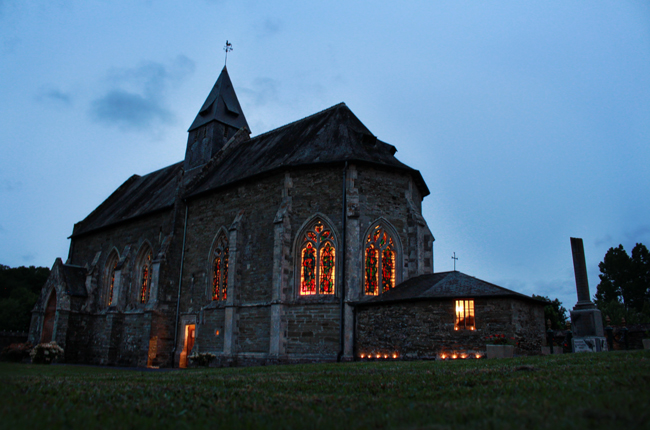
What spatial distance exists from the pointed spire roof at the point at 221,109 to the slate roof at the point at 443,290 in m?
17.4

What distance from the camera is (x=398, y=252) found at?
19969 mm

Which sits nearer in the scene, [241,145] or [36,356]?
[36,356]

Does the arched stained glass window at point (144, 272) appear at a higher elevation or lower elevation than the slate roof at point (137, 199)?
lower

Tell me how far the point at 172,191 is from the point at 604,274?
4847 centimetres

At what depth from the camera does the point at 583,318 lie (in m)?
16.8

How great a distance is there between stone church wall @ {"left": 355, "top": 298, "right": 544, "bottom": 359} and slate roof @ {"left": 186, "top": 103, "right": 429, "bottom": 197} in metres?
6.43

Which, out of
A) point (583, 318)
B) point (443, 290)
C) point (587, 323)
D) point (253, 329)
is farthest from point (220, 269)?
point (587, 323)

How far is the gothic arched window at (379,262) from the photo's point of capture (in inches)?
768

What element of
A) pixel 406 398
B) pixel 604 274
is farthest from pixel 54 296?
pixel 604 274

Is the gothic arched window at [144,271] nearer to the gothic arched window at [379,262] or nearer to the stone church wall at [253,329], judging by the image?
the stone church wall at [253,329]

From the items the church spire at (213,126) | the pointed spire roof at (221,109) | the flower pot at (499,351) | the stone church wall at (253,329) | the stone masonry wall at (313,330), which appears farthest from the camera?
the pointed spire roof at (221,109)

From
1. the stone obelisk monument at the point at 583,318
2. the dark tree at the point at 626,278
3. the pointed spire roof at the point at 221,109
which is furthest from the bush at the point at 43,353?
the dark tree at the point at 626,278

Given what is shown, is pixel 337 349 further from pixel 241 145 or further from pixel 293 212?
pixel 241 145

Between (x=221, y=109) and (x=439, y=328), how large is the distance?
834 inches
